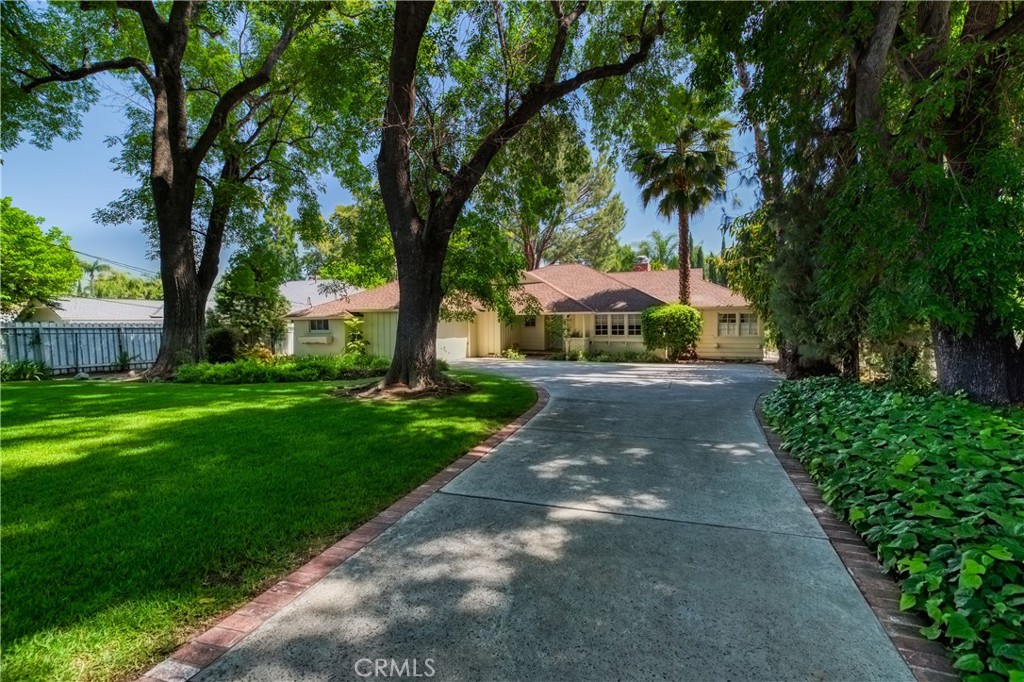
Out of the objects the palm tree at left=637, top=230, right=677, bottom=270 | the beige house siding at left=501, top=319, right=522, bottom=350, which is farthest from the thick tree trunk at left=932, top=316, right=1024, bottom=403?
the palm tree at left=637, top=230, right=677, bottom=270

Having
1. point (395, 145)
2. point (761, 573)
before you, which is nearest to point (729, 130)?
point (395, 145)

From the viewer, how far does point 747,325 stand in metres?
20.6

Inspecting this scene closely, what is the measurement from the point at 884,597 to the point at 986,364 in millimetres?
5542

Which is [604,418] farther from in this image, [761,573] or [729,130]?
[729,130]

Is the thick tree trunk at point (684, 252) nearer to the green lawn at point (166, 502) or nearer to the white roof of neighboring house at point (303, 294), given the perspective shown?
the green lawn at point (166, 502)

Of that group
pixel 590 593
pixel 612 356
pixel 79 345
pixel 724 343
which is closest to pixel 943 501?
pixel 590 593

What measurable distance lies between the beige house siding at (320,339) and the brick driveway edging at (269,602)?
18.1 meters

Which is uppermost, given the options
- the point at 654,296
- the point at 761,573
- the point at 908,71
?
the point at 908,71

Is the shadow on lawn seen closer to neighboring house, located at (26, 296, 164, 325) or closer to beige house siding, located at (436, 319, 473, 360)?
beige house siding, located at (436, 319, 473, 360)

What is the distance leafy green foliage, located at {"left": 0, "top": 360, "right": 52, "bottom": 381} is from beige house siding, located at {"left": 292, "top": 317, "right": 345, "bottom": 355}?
9.23m

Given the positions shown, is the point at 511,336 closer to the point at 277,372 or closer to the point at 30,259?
the point at 277,372

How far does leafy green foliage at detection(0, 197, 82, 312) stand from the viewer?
77.0 feet

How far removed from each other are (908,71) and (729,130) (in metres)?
12.5

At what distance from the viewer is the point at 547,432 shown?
682 centimetres
